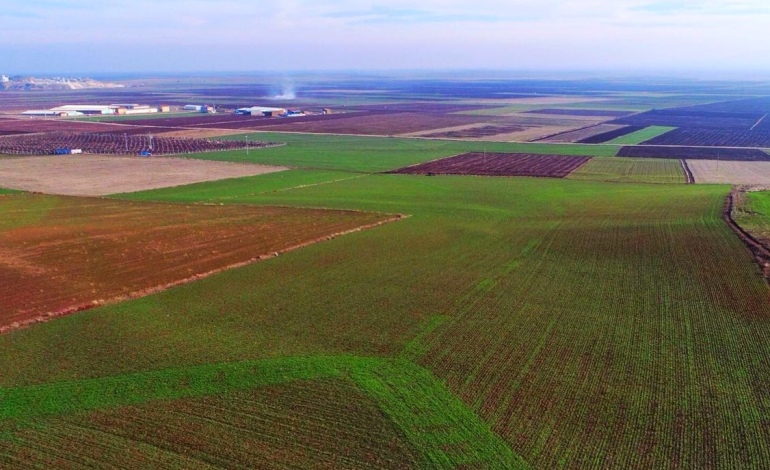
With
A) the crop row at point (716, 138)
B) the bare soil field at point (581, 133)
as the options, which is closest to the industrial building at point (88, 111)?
the bare soil field at point (581, 133)

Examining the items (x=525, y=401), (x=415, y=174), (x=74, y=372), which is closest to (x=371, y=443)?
(x=525, y=401)

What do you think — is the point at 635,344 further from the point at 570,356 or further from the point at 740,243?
the point at 740,243

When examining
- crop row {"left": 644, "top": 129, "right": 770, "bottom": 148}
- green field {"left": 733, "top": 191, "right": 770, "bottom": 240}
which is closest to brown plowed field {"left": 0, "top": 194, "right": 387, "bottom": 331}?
green field {"left": 733, "top": 191, "right": 770, "bottom": 240}

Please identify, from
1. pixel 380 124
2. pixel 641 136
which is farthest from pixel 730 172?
pixel 380 124

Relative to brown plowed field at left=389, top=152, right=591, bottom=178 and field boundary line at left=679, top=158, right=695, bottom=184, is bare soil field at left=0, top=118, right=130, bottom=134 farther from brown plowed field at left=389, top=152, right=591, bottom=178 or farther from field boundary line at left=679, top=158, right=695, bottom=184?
field boundary line at left=679, top=158, right=695, bottom=184

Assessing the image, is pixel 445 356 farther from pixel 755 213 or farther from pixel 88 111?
pixel 88 111

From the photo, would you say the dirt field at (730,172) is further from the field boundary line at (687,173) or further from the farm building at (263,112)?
the farm building at (263,112)
